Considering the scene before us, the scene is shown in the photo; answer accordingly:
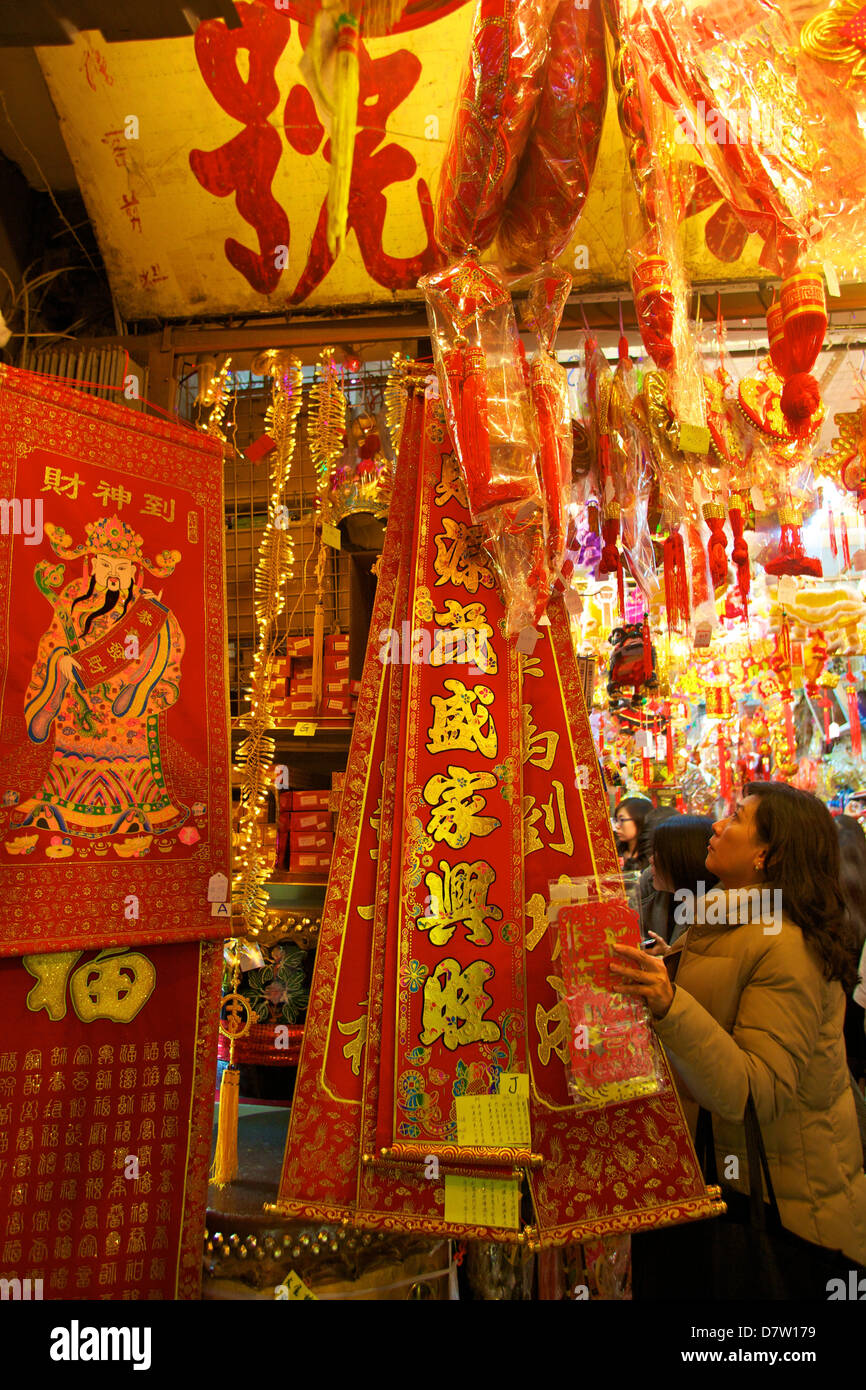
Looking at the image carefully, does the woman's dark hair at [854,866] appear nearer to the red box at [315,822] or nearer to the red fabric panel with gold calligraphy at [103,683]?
the red box at [315,822]

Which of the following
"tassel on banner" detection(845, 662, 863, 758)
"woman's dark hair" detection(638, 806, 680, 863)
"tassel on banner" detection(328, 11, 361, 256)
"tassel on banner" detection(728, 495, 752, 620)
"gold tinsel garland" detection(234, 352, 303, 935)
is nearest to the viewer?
"tassel on banner" detection(328, 11, 361, 256)

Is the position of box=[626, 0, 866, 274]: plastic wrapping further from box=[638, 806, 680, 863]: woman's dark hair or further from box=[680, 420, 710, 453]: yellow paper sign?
box=[638, 806, 680, 863]: woman's dark hair

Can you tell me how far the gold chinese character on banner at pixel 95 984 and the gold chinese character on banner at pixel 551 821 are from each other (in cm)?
84

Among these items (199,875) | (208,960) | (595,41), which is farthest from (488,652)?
(595,41)

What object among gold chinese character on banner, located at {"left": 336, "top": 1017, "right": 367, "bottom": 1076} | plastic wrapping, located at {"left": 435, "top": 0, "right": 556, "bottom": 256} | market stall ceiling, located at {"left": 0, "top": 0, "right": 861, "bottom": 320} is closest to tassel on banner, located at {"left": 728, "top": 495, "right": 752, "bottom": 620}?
market stall ceiling, located at {"left": 0, "top": 0, "right": 861, "bottom": 320}

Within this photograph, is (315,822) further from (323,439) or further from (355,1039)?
(323,439)

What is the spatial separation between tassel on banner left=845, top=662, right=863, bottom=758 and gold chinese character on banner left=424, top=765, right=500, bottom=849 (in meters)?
4.73

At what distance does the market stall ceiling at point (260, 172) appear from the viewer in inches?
80.8

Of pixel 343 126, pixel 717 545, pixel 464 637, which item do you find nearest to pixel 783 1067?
pixel 464 637

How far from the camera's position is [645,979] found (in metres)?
1.25

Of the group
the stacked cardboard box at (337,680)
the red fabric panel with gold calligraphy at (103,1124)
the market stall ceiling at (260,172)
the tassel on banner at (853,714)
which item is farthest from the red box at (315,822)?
the tassel on banner at (853,714)

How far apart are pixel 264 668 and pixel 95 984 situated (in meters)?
1.00

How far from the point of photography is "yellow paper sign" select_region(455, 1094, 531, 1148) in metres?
1.37

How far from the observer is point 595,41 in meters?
1.51
